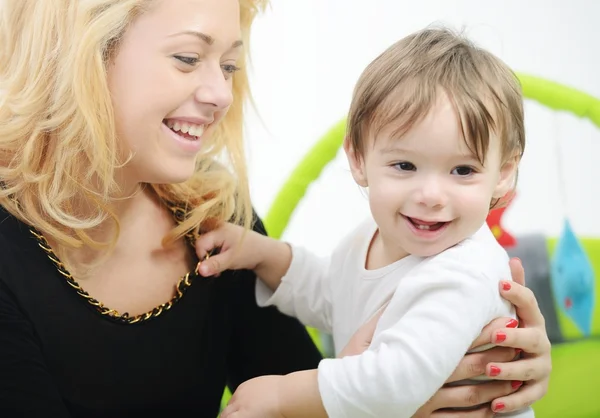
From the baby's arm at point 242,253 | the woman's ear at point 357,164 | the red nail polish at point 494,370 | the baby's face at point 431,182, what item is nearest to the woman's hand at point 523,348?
the red nail polish at point 494,370

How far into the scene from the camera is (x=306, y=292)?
152 centimetres

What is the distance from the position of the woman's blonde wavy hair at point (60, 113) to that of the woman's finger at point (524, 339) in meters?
0.64

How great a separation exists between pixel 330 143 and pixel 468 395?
2.66 feet

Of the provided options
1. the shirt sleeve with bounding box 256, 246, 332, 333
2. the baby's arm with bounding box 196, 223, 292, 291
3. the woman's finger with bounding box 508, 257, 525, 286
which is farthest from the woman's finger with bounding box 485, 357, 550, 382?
the baby's arm with bounding box 196, 223, 292, 291

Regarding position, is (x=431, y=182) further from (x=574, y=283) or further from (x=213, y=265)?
(x=574, y=283)

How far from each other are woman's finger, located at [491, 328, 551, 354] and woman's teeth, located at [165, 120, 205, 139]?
57cm

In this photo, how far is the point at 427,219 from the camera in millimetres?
1183

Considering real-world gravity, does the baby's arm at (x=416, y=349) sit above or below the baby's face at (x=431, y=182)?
below

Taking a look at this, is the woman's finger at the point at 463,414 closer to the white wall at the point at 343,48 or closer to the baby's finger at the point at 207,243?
the baby's finger at the point at 207,243

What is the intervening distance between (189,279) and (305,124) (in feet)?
4.12

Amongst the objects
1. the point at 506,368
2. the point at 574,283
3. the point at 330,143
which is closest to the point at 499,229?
the point at 574,283

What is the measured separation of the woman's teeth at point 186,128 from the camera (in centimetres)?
132

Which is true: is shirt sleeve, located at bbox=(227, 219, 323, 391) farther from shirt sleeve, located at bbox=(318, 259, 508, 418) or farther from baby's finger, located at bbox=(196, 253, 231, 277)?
shirt sleeve, located at bbox=(318, 259, 508, 418)

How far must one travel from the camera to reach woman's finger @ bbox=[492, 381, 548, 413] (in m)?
1.26
